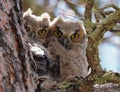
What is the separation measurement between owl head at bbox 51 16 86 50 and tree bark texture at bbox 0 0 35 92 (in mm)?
1522

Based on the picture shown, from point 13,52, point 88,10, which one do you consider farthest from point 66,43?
point 13,52

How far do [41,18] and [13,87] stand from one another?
6.56ft

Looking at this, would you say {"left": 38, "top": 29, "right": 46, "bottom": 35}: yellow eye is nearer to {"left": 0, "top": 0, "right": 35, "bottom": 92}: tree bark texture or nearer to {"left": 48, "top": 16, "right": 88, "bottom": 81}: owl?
{"left": 48, "top": 16, "right": 88, "bottom": 81}: owl

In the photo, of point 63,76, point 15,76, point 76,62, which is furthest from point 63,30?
point 15,76

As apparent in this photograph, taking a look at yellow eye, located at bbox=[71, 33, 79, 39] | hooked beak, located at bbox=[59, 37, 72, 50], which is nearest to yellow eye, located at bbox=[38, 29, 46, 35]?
hooked beak, located at bbox=[59, 37, 72, 50]

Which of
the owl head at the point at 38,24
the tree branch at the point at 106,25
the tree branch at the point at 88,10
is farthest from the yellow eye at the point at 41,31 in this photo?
the tree branch at the point at 106,25

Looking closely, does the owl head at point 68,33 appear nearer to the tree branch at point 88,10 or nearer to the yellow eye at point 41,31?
the yellow eye at point 41,31

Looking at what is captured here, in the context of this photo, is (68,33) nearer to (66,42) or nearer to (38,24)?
(66,42)

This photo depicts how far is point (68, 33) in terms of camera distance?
3125mm

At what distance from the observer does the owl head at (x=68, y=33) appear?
302cm

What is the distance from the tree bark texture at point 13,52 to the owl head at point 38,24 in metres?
1.53

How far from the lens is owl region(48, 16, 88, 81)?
2650 millimetres

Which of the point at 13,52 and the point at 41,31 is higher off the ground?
the point at 41,31

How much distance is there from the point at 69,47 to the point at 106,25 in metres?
1.32
